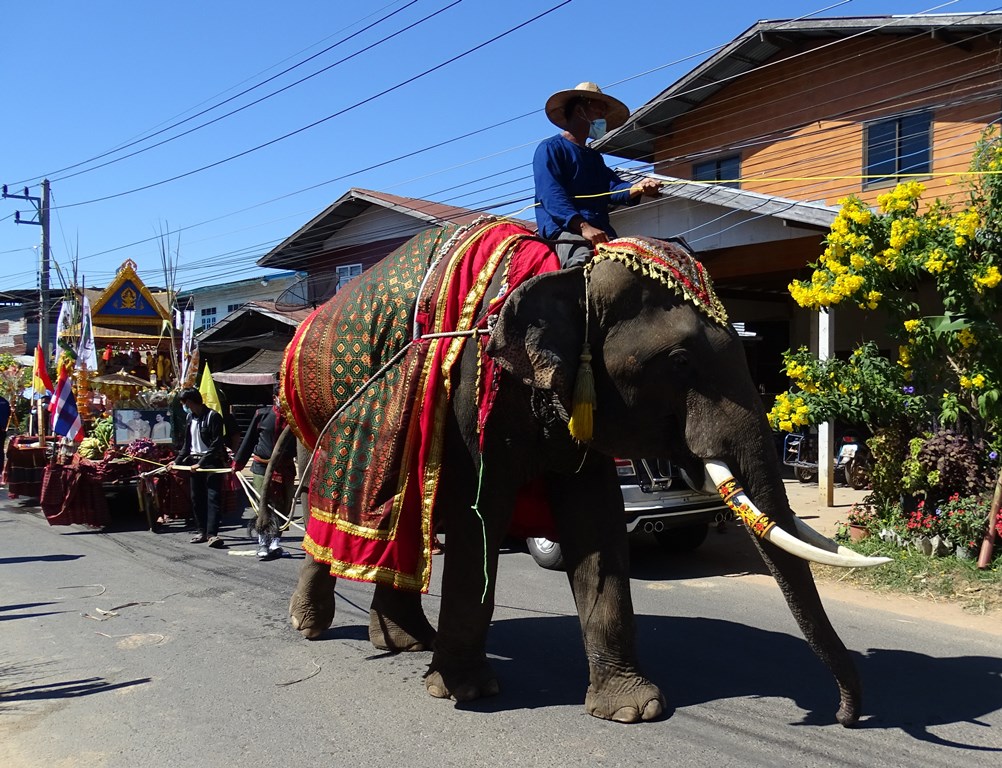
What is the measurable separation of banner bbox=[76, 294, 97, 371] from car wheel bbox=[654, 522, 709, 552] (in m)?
8.67

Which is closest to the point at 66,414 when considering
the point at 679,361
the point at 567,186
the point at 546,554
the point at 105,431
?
the point at 105,431

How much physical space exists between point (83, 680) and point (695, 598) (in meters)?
4.38

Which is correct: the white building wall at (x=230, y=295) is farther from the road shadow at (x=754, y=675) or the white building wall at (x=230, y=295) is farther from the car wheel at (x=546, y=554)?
the road shadow at (x=754, y=675)

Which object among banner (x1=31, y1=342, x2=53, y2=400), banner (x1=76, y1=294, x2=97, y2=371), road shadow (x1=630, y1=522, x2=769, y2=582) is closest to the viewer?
road shadow (x1=630, y1=522, x2=769, y2=582)

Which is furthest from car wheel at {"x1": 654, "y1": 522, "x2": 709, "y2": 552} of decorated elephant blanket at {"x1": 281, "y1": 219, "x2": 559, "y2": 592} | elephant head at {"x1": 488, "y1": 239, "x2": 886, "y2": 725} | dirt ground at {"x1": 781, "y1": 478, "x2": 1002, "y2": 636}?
elephant head at {"x1": 488, "y1": 239, "x2": 886, "y2": 725}

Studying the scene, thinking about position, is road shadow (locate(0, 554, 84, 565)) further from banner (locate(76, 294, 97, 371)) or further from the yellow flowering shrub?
the yellow flowering shrub

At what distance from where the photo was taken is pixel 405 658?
5395mm

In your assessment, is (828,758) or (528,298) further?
(528,298)

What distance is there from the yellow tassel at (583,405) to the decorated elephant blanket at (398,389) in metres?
0.49

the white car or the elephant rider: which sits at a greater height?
the elephant rider

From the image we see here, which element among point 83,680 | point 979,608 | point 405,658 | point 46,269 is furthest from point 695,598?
point 46,269

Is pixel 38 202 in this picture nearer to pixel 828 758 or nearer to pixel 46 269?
pixel 46 269

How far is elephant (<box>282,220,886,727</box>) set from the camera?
378 centimetres

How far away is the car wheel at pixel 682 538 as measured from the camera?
8.83 m
